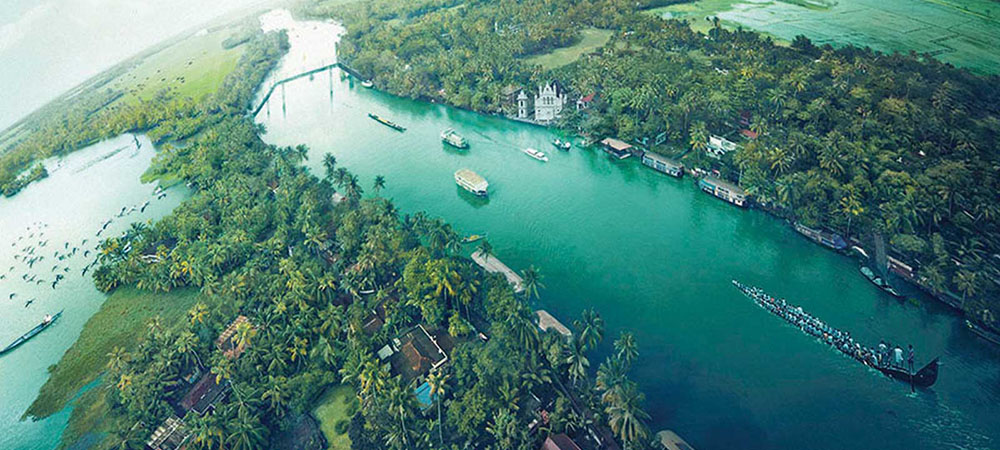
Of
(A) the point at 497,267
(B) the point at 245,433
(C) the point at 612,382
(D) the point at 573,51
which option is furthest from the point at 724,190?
(D) the point at 573,51

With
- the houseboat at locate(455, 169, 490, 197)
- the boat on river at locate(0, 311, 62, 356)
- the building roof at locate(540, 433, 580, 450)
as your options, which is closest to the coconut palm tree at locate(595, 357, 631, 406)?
the building roof at locate(540, 433, 580, 450)

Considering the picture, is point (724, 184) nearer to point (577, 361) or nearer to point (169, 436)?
point (577, 361)

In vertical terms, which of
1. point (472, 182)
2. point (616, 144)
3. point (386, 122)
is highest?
point (386, 122)

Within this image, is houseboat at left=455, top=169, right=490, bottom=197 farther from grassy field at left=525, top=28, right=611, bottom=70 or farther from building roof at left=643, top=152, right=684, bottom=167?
grassy field at left=525, top=28, right=611, bottom=70

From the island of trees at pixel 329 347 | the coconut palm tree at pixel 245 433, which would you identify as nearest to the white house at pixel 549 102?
the island of trees at pixel 329 347

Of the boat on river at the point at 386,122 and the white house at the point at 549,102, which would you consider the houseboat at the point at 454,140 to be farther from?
the white house at the point at 549,102

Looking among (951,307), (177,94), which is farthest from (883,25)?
(177,94)
